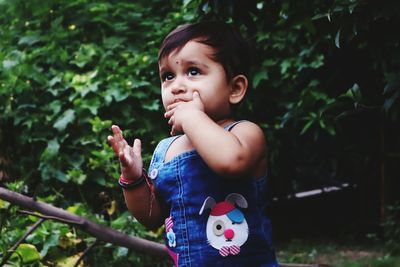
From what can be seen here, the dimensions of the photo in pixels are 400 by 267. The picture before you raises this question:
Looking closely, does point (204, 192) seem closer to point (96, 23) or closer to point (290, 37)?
point (290, 37)

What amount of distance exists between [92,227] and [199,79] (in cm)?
134

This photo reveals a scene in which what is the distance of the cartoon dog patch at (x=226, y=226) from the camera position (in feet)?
4.62

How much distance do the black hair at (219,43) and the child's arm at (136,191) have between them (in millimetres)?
281

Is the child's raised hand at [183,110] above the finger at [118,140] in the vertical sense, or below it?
above

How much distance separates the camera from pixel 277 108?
4199 mm

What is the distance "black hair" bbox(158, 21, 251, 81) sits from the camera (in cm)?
154

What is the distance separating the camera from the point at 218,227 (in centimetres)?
142

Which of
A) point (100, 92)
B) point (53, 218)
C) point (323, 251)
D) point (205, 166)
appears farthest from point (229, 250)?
point (323, 251)

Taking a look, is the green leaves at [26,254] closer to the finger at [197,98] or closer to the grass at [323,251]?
the finger at [197,98]

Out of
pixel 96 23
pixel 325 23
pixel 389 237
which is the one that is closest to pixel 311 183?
pixel 389 237

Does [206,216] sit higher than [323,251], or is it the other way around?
[206,216]

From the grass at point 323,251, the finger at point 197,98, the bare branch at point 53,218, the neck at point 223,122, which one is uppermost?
the finger at point 197,98

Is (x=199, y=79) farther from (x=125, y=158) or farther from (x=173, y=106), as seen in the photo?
(x=125, y=158)

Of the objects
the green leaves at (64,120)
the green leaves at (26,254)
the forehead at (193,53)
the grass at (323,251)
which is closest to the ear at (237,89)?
the forehead at (193,53)
